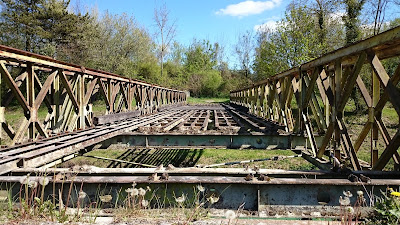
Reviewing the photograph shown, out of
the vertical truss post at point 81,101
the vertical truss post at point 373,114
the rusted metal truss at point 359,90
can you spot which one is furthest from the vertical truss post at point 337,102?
the vertical truss post at point 81,101

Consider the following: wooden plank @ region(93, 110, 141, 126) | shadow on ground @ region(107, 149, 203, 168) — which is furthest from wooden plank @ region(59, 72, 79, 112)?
shadow on ground @ region(107, 149, 203, 168)

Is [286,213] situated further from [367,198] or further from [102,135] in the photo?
[102,135]

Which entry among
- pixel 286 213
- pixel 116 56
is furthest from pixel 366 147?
pixel 116 56

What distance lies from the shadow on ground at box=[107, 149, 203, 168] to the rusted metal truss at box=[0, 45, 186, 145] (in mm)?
2590

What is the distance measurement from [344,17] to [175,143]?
19500 millimetres

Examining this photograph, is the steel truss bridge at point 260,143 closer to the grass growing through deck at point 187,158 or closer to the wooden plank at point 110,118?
the wooden plank at point 110,118

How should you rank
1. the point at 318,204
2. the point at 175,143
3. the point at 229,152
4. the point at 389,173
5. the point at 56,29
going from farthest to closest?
1. the point at 56,29
2. the point at 229,152
3. the point at 175,143
4. the point at 389,173
5. the point at 318,204

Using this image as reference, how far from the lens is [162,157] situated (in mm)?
12383

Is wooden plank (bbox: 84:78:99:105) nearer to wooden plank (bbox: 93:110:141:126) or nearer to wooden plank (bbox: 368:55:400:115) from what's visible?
wooden plank (bbox: 93:110:141:126)

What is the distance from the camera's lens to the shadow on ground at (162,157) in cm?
1150

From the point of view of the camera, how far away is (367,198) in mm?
2562

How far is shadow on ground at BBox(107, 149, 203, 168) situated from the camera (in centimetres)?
1150

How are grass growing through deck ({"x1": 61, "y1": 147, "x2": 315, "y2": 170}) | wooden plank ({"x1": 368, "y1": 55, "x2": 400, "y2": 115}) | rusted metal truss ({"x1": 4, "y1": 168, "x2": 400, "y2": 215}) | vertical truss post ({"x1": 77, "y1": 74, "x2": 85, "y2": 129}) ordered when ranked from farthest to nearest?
grass growing through deck ({"x1": 61, "y1": 147, "x2": 315, "y2": 170}) → vertical truss post ({"x1": 77, "y1": 74, "x2": 85, "y2": 129}) → wooden plank ({"x1": 368, "y1": 55, "x2": 400, "y2": 115}) → rusted metal truss ({"x1": 4, "y1": 168, "x2": 400, "y2": 215})

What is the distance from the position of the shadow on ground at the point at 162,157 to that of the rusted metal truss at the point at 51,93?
259cm
